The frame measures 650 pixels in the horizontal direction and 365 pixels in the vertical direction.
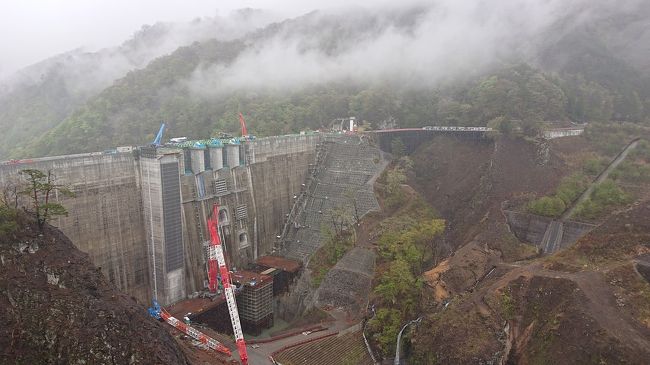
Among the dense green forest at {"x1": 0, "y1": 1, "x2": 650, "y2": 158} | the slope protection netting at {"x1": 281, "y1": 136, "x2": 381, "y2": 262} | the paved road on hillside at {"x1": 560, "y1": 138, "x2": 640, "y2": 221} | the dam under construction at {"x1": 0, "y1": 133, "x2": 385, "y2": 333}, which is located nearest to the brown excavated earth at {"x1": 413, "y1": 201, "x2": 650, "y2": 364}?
the paved road on hillside at {"x1": 560, "y1": 138, "x2": 640, "y2": 221}

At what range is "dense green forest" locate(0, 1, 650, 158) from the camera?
235 ft

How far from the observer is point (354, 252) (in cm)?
5134

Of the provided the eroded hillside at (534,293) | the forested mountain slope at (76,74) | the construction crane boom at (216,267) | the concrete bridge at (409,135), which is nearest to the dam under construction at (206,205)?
the construction crane boom at (216,267)

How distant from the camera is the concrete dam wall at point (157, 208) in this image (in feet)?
131

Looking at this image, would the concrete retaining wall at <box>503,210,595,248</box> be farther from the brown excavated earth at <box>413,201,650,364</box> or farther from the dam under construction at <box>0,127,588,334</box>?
the dam under construction at <box>0,127,588,334</box>

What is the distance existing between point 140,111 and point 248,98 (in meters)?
19.0

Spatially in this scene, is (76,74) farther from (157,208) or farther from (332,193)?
(157,208)

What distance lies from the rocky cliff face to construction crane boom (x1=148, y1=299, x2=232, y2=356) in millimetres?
9781

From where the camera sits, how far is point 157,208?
44.2 metres

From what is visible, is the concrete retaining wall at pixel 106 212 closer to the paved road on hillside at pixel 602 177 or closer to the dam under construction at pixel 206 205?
the dam under construction at pixel 206 205

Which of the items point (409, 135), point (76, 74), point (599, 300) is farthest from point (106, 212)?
point (76, 74)

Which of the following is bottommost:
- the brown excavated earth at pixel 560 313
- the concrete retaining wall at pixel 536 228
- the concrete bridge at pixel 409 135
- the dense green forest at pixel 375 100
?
the brown excavated earth at pixel 560 313

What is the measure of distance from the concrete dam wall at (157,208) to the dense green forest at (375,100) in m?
24.5

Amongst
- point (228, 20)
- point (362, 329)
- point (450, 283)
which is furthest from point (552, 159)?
point (228, 20)
